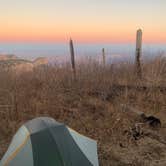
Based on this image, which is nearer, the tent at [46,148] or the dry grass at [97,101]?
the tent at [46,148]

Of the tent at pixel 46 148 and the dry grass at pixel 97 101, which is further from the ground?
the tent at pixel 46 148

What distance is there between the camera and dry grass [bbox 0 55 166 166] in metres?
4.29

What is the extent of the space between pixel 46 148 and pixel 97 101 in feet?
11.7

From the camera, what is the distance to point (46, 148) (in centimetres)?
306

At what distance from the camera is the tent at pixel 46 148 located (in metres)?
3.00

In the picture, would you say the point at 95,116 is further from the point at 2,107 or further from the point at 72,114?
the point at 2,107

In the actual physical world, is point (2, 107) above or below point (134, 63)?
below

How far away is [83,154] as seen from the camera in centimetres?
326

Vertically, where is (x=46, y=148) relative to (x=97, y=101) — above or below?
above

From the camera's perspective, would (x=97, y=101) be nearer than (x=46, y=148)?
No

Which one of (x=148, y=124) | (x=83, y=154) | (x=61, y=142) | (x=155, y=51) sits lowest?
(x=148, y=124)

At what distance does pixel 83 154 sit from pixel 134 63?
5859mm

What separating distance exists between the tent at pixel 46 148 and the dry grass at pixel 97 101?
0.82m

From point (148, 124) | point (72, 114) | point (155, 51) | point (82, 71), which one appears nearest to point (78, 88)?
point (82, 71)
